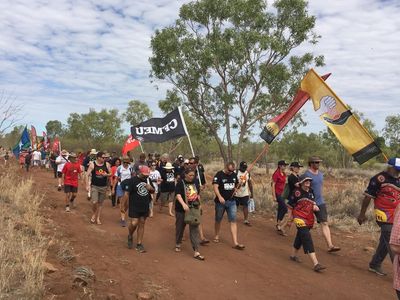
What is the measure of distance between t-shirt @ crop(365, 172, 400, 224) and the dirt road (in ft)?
3.99

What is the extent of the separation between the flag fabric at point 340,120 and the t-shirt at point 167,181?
5780 mm

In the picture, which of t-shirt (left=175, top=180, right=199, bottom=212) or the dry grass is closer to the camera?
the dry grass

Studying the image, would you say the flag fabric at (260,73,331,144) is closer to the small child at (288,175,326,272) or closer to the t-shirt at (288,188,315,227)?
the small child at (288,175,326,272)

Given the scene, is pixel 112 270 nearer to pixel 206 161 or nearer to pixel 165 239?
pixel 165 239

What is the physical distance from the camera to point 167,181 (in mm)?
13352

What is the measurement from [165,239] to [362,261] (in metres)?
4.33

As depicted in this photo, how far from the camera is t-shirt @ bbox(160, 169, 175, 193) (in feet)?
43.8

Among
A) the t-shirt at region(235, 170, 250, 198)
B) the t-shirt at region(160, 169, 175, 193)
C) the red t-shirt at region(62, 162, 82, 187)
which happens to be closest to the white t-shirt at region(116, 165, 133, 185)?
the t-shirt at region(160, 169, 175, 193)

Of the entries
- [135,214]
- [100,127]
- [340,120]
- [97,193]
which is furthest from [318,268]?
[100,127]

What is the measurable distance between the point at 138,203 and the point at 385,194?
468cm

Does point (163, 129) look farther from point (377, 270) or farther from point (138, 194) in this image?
point (377, 270)

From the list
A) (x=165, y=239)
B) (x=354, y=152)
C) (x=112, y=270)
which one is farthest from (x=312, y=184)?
(x=112, y=270)

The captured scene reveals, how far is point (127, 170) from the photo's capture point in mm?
12562

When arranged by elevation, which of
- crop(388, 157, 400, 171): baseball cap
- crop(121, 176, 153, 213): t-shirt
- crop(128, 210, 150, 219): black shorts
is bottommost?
crop(128, 210, 150, 219): black shorts
